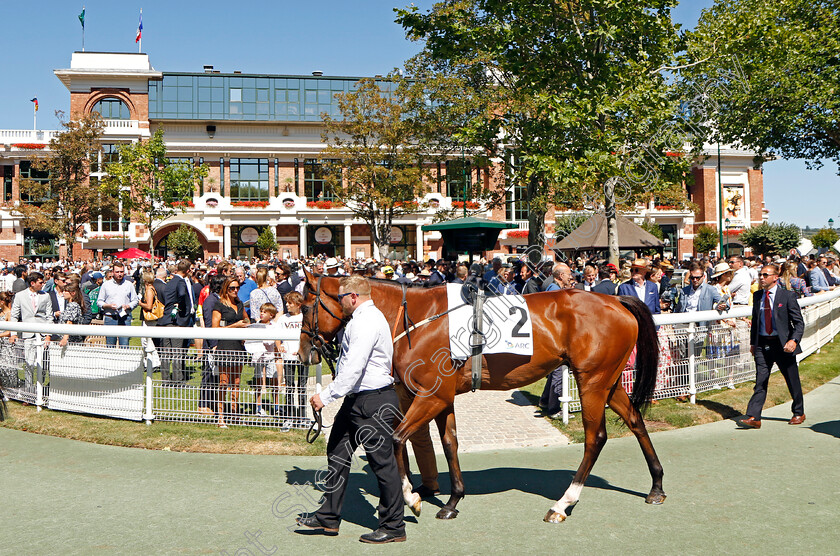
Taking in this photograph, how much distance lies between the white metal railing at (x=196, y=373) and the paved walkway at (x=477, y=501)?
0.82 metres

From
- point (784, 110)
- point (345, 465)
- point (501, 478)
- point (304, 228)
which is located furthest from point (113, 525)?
point (304, 228)

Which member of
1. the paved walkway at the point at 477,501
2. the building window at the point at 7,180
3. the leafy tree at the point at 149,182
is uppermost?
the building window at the point at 7,180

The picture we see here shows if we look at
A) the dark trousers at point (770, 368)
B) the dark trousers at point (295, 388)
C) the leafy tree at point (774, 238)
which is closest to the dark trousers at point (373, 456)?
the dark trousers at point (295, 388)

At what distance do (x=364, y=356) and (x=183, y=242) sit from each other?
4468 cm

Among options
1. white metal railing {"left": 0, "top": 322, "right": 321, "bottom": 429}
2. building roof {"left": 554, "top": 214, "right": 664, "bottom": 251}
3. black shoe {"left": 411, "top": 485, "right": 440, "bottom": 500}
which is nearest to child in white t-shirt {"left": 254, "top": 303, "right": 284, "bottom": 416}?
white metal railing {"left": 0, "top": 322, "right": 321, "bottom": 429}

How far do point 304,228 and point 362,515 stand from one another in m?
47.8

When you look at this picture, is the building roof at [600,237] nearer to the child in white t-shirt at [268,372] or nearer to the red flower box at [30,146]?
the child in white t-shirt at [268,372]

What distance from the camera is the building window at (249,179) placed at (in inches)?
2079

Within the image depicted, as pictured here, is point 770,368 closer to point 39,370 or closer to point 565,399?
point 565,399

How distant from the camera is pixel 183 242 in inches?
1832

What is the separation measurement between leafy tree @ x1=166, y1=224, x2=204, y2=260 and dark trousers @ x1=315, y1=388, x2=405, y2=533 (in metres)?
43.7

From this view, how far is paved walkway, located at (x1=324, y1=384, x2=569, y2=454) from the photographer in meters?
7.46

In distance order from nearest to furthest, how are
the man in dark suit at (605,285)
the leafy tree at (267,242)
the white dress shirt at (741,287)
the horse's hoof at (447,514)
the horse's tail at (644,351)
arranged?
the horse's hoof at (447,514) < the horse's tail at (644,351) < the man in dark suit at (605,285) < the white dress shirt at (741,287) < the leafy tree at (267,242)

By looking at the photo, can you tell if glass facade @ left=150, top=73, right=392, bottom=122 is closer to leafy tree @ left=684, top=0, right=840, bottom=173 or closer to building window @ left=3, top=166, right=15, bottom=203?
building window @ left=3, top=166, right=15, bottom=203
